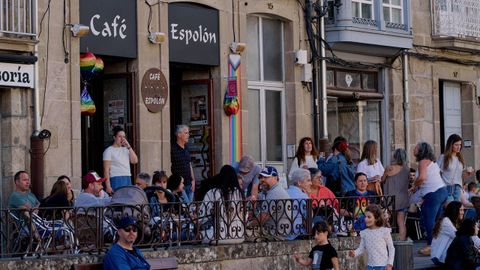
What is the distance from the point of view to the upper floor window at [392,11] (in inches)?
1104

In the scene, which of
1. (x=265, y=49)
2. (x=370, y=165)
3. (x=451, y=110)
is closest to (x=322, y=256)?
(x=370, y=165)

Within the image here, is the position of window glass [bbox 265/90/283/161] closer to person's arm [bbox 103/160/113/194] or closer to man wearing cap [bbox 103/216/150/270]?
person's arm [bbox 103/160/113/194]

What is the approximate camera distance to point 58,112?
21.1 metres

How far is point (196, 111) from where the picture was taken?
24.8 meters

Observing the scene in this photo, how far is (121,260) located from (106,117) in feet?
28.1

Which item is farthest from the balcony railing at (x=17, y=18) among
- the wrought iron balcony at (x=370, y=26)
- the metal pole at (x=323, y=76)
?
the wrought iron balcony at (x=370, y=26)

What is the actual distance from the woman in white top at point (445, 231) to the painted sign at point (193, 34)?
5.87 m

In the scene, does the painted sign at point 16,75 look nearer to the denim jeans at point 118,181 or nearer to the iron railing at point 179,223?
the denim jeans at point 118,181

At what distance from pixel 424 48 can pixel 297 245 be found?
12.1m

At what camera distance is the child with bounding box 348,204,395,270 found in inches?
669

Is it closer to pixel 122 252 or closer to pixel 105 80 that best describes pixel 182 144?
pixel 105 80

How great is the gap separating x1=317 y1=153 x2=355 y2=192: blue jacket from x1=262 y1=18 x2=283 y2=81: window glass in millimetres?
4167

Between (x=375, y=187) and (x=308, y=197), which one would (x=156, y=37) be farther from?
(x=308, y=197)

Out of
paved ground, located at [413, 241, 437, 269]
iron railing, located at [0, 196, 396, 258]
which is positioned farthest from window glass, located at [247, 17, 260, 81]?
iron railing, located at [0, 196, 396, 258]
